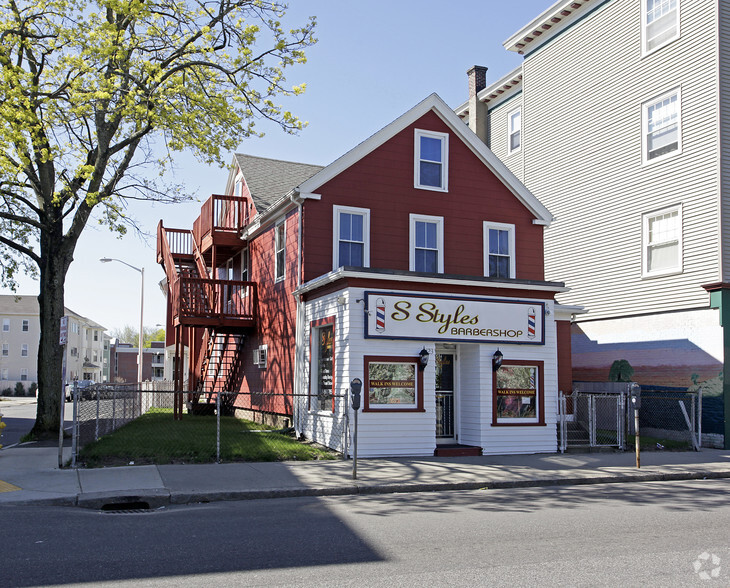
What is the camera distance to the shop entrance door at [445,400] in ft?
56.0

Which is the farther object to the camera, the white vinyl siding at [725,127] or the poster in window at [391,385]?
the white vinyl siding at [725,127]

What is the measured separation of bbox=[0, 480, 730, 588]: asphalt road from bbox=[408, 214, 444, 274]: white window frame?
32.6 feet

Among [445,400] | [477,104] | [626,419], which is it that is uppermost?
[477,104]

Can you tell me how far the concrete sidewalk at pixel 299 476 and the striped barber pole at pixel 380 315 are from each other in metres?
2.82

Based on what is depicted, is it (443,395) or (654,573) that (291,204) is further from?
(654,573)

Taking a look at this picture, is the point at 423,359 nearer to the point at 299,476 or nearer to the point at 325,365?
the point at 325,365

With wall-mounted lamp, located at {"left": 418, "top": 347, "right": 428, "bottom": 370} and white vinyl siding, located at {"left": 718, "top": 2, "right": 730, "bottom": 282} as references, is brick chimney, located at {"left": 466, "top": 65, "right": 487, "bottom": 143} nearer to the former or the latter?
white vinyl siding, located at {"left": 718, "top": 2, "right": 730, "bottom": 282}

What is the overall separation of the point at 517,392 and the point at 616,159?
10.3 m

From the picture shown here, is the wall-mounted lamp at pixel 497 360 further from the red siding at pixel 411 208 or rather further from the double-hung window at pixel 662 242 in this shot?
the double-hung window at pixel 662 242

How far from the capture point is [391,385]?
15680 mm

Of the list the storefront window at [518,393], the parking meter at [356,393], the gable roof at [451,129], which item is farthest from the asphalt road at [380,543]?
the gable roof at [451,129]

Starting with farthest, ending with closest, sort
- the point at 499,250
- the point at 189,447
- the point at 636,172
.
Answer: the point at 636,172
the point at 499,250
the point at 189,447

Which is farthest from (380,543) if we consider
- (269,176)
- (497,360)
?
(269,176)

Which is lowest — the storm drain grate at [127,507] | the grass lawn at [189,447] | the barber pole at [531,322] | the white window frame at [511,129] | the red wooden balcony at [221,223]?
the storm drain grate at [127,507]
